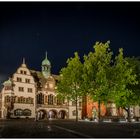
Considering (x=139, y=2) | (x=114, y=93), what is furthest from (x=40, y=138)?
(x=114, y=93)

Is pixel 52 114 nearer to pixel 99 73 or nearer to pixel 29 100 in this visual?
pixel 29 100

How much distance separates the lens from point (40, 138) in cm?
1794

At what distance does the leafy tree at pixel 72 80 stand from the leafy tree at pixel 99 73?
7.27ft

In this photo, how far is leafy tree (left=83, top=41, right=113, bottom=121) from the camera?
119 ft

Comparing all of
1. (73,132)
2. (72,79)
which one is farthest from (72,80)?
(73,132)

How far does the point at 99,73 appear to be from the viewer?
36.1m

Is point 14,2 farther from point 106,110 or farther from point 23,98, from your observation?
point 106,110

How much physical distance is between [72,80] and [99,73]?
19.2 ft

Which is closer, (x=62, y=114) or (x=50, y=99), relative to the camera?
(x=50, y=99)

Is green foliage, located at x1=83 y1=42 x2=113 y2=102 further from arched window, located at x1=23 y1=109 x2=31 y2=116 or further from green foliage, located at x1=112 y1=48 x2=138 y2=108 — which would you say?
arched window, located at x1=23 y1=109 x2=31 y2=116

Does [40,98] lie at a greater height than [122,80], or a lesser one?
lesser

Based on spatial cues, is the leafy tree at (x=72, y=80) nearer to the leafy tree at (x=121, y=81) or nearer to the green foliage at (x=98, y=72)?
the green foliage at (x=98, y=72)

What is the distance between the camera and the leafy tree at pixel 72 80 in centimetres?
4047

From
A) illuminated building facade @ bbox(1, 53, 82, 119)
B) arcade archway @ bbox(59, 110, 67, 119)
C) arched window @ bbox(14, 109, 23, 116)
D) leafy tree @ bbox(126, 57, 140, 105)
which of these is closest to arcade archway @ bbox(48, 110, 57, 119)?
illuminated building facade @ bbox(1, 53, 82, 119)
